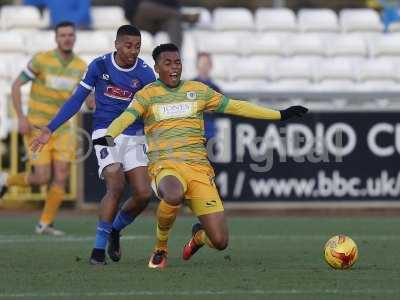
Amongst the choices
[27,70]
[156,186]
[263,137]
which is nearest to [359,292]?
[156,186]

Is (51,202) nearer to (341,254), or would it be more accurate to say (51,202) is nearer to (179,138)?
(179,138)

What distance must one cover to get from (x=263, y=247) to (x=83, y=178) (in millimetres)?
6038

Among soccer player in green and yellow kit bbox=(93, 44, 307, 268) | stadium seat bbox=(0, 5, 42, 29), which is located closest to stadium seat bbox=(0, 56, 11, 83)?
stadium seat bbox=(0, 5, 42, 29)

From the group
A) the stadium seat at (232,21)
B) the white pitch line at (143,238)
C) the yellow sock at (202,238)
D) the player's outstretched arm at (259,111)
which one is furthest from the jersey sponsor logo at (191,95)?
the stadium seat at (232,21)

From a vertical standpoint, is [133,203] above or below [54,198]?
above

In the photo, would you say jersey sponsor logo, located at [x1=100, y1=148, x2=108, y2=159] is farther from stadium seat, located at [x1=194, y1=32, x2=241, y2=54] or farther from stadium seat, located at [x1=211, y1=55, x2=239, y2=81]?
stadium seat, located at [x1=194, y1=32, x2=241, y2=54]

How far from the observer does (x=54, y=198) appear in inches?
565

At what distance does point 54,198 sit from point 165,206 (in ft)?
15.0

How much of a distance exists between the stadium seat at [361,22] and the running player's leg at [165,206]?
12.6 m

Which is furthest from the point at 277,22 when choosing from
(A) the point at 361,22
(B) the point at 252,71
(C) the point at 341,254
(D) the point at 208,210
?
(C) the point at 341,254

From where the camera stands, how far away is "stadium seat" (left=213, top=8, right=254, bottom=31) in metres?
21.8

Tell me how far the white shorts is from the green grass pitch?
0.86 meters

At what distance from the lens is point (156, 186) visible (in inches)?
402

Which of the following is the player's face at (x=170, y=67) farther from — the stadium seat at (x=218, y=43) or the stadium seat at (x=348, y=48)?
the stadium seat at (x=348, y=48)
